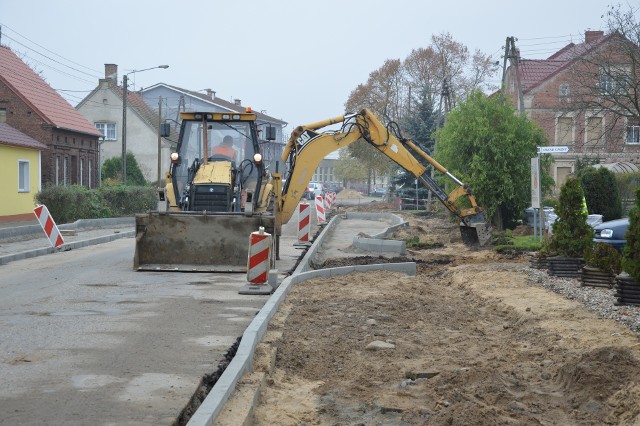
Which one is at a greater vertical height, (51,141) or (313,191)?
(51,141)

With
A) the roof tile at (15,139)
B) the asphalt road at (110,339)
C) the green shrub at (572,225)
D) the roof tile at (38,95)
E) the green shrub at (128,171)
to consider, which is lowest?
the asphalt road at (110,339)

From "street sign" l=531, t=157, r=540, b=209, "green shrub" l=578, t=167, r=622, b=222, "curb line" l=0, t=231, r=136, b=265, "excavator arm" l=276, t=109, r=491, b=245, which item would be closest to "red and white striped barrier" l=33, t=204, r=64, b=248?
"curb line" l=0, t=231, r=136, b=265

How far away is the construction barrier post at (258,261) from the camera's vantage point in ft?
50.3

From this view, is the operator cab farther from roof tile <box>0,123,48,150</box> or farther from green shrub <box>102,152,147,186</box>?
green shrub <box>102,152,147,186</box>

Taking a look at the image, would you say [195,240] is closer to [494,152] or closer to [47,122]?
[494,152]

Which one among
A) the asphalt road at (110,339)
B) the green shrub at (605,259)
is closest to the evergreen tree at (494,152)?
the asphalt road at (110,339)

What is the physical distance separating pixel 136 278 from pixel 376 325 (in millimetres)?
6408

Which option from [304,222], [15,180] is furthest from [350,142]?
[15,180]

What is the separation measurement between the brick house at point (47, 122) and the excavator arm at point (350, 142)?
2592cm

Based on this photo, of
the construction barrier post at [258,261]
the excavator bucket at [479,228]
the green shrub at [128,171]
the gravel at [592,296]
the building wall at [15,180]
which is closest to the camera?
the gravel at [592,296]

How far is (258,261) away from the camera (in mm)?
15422

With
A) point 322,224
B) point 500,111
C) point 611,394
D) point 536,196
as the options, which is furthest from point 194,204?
point 322,224

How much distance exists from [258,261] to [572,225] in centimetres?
549

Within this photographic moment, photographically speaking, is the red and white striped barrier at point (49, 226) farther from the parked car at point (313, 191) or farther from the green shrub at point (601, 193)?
the parked car at point (313, 191)
